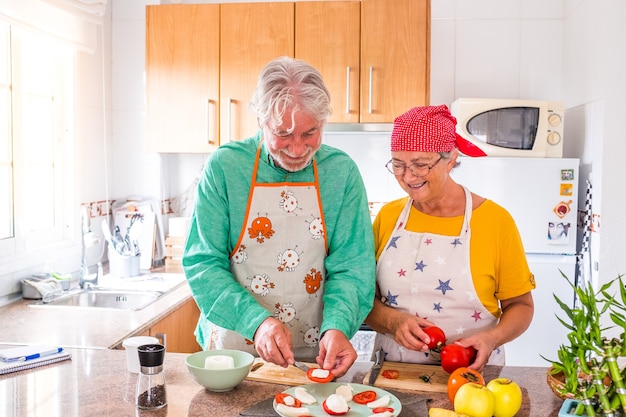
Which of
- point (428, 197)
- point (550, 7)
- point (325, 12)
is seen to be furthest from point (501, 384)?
point (550, 7)

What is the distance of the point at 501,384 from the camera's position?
1.31 meters

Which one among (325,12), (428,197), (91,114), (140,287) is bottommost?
(140,287)

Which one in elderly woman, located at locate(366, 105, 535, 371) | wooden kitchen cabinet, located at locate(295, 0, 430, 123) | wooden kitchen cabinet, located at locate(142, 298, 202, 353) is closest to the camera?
elderly woman, located at locate(366, 105, 535, 371)

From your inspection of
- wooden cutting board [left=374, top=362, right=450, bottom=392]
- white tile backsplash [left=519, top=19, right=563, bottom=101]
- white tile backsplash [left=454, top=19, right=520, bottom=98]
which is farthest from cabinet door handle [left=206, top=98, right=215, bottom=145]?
wooden cutting board [left=374, top=362, right=450, bottom=392]

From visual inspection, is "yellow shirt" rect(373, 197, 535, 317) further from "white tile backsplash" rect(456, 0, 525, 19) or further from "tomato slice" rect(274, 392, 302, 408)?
"white tile backsplash" rect(456, 0, 525, 19)

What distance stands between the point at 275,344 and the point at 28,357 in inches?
25.8

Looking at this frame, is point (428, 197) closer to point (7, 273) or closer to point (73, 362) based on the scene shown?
point (73, 362)

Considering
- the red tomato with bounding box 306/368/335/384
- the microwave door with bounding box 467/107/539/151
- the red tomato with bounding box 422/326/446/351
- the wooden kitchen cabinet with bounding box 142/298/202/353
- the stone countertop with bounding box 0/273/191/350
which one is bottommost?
the wooden kitchen cabinet with bounding box 142/298/202/353

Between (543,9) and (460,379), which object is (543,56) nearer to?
(543,9)

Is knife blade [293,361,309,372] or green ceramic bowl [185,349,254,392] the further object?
knife blade [293,361,309,372]

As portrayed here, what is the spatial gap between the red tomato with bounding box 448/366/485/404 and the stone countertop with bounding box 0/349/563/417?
0.04m

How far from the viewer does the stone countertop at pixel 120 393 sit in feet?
4.35

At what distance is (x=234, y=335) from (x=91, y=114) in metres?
1.94

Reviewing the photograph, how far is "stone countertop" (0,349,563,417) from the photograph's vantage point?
1.33 meters
